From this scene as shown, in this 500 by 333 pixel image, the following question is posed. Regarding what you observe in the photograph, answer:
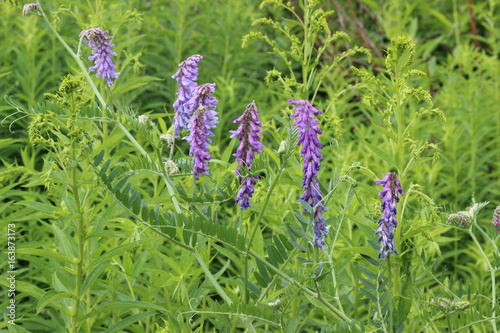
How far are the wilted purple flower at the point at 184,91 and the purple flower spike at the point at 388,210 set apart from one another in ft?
2.01

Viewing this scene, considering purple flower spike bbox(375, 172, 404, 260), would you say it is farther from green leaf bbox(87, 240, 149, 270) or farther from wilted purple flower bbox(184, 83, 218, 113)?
green leaf bbox(87, 240, 149, 270)

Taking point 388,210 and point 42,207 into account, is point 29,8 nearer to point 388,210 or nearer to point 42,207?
point 42,207

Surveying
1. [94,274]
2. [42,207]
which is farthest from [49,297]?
[42,207]

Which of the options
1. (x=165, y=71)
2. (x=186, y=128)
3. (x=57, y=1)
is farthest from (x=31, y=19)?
(x=186, y=128)

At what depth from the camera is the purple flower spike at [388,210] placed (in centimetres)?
203

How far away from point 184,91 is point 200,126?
21cm

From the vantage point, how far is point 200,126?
2.04 m

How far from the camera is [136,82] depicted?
2.88m

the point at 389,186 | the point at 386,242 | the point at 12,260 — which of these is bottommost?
the point at 12,260

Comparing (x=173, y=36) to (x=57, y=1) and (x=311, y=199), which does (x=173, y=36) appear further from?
(x=311, y=199)

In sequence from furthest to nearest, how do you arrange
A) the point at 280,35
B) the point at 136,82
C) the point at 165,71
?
the point at 280,35 < the point at 165,71 < the point at 136,82

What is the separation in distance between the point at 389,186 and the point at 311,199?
0.79ft

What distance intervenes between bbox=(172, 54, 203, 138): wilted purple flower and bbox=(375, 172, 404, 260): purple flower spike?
61cm

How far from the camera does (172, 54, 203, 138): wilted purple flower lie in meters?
2.16
